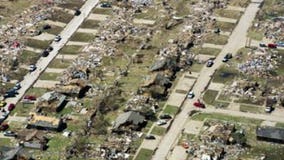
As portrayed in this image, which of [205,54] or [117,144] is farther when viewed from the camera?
[205,54]

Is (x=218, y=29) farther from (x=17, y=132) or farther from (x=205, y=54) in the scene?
(x=17, y=132)

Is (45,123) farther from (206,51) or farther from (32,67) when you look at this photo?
(206,51)

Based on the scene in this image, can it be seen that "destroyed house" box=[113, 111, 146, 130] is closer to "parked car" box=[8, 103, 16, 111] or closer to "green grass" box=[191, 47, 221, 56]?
"parked car" box=[8, 103, 16, 111]

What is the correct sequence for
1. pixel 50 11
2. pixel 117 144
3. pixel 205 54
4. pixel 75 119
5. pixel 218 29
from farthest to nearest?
pixel 50 11, pixel 218 29, pixel 205 54, pixel 75 119, pixel 117 144

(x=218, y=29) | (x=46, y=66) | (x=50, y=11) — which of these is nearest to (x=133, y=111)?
(x=46, y=66)

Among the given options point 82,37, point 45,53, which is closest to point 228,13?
point 82,37

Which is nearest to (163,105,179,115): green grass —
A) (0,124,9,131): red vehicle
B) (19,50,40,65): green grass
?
(0,124,9,131): red vehicle
